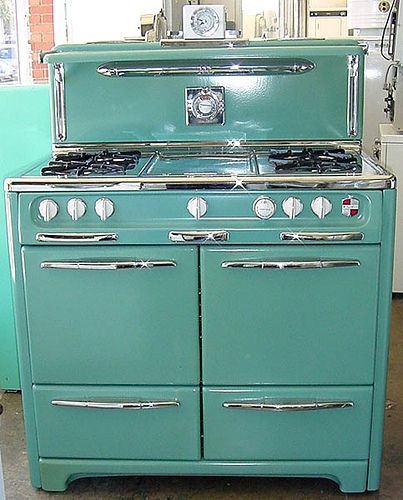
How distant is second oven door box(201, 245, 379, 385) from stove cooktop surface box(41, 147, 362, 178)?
232mm

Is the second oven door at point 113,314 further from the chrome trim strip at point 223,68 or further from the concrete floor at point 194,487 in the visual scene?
the chrome trim strip at point 223,68

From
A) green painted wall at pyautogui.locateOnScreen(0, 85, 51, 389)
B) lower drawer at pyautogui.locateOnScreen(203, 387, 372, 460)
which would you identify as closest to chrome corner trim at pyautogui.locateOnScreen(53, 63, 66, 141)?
green painted wall at pyautogui.locateOnScreen(0, 85, 51, 389)

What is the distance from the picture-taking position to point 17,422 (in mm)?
2678

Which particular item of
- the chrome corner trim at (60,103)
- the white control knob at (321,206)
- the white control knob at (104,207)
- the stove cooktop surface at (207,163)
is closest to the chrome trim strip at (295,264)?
the white control knob at (321,206)

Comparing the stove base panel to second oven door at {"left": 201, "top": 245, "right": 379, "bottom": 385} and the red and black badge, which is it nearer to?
second oven door at {"left": 201, "top": 245, "right": 379, "bottom": 385}

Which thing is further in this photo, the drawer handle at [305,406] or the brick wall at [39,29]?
the brick wall at [39,29]

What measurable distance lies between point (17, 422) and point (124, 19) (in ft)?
9.56

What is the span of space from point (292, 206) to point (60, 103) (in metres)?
0.97

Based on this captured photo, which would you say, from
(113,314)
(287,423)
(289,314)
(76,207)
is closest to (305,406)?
(287,423)

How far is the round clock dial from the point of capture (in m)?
2.58

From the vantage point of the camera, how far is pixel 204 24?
8.48 ft

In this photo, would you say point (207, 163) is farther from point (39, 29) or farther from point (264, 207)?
point (39, 29)

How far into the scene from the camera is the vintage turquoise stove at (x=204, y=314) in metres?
2.02

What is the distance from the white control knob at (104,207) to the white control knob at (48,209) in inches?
4.4
